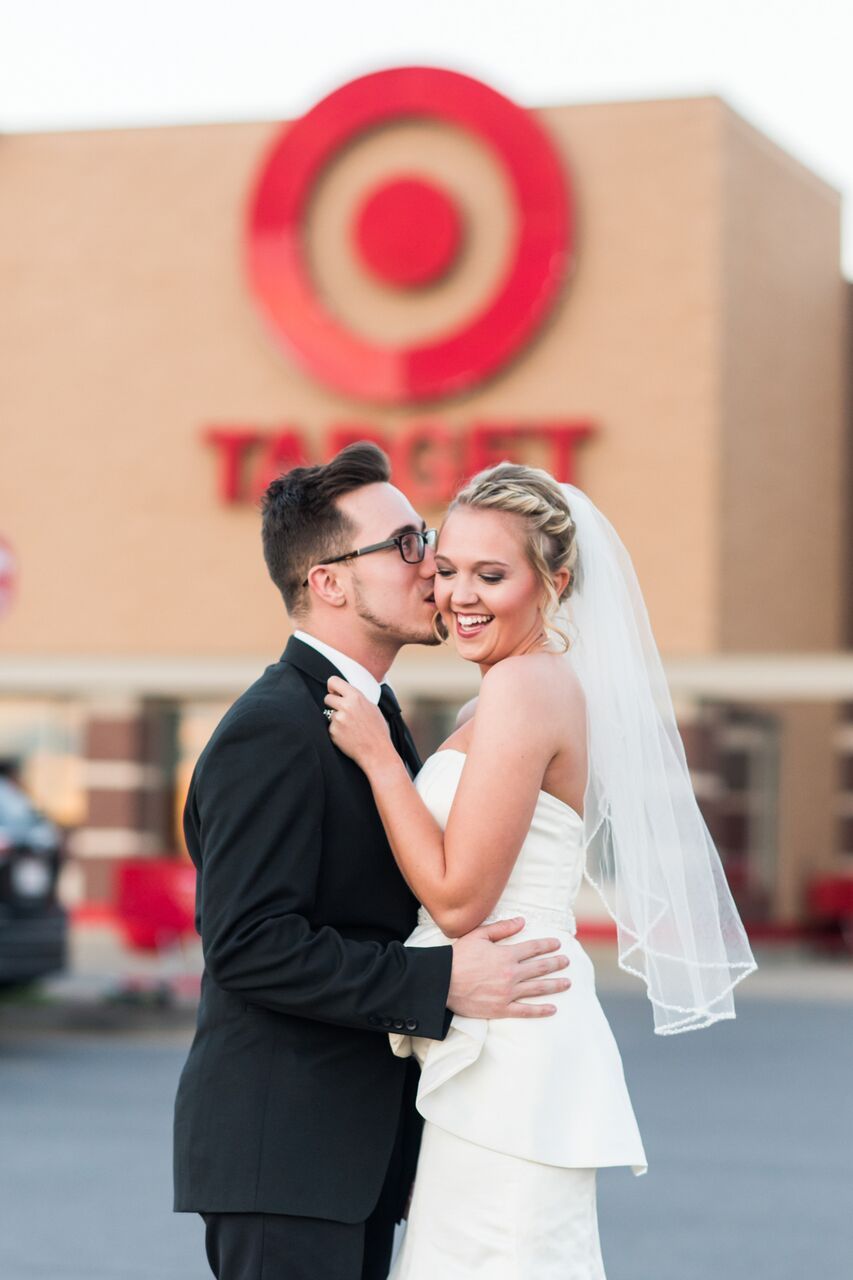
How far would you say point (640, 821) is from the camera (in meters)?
3.84

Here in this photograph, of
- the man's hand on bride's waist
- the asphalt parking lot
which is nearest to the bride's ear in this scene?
the man's hand on bride's waist

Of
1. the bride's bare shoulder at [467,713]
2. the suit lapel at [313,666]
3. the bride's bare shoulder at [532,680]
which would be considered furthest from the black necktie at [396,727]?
the bride's bare shoulder at [532,680]

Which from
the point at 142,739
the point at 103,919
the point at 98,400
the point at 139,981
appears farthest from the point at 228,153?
the point at 139,981

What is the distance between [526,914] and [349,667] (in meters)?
0.59

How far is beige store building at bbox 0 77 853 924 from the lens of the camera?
21.2 metres

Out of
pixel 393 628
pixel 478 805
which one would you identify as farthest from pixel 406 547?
pixel 478 805

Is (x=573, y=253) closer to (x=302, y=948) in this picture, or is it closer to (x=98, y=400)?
(x=98, y=400)

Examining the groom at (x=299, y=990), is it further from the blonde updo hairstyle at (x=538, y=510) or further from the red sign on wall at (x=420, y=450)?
the red sign on wall at (x=420, y=450)

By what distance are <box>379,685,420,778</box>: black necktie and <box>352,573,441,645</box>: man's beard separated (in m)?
0.17

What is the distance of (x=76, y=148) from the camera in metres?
23.0

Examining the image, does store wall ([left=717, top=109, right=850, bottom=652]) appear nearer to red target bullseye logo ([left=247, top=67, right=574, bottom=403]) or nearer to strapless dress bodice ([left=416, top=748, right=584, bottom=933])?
red target bullseye logo ([left=247, top=67, right=574, bottom=403])

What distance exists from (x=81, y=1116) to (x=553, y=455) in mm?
12814

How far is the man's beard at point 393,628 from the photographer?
372 centimetres

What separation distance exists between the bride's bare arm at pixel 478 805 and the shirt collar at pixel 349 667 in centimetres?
21
